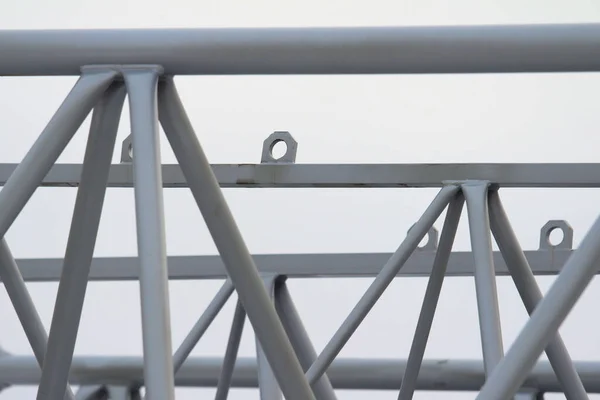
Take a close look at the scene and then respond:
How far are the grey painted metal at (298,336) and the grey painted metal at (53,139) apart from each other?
5.26 m

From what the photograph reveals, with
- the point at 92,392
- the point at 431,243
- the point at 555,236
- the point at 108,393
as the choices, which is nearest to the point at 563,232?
the point at 555,236

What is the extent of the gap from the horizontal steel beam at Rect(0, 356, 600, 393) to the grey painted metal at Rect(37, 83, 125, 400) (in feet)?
21.5

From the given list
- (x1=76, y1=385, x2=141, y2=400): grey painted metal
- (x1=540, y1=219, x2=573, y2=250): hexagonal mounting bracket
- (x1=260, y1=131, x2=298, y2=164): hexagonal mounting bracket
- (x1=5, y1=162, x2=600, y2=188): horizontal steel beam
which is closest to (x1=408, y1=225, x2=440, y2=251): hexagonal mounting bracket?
(x1=540, y1=219, x2=573, y2=250): hexagonal mounting bracket

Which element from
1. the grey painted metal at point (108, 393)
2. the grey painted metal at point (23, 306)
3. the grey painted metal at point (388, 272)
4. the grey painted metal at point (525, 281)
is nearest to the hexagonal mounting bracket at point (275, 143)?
the grey painted metal at point (388, 272)

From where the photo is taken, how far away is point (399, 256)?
8805mm

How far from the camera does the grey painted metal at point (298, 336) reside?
10.4 metres

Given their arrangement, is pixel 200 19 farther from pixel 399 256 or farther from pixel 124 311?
pixel 399 256

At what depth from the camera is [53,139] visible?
5531 millimetres

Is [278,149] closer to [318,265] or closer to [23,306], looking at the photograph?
[318,265]

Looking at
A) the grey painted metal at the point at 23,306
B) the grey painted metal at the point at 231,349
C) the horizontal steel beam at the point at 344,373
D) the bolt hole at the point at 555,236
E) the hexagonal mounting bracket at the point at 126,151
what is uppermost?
the hexagonal mounting bracket at the point at 126,151

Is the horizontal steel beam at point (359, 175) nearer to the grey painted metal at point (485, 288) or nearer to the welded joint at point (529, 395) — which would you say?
the grey painted metal at point (485, 288)

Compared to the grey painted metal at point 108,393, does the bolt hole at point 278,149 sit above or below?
above

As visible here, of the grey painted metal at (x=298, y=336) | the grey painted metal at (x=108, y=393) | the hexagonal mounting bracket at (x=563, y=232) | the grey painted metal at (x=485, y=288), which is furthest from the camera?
the grey painted metal at (x=108, y=393)

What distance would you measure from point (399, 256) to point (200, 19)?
711 centimetres
